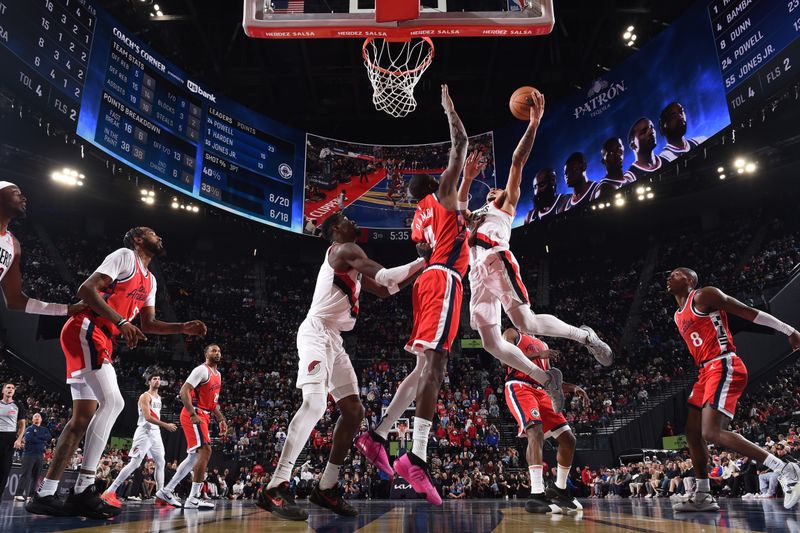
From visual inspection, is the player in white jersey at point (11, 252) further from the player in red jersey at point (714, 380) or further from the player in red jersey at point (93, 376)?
the player in red jersey at point (714, 380)

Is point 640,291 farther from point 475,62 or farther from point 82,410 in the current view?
point 82,410

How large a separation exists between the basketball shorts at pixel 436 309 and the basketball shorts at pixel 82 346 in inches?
96.1

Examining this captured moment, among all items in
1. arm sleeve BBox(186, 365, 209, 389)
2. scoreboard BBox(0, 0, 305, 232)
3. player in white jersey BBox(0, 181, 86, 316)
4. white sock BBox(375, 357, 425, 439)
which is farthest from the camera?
scoreboard BBox(0, 0, 305, 232)

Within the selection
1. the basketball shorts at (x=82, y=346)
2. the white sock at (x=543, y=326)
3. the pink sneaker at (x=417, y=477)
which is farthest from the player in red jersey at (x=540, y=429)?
the basketball shorts at (x=82, y=346)

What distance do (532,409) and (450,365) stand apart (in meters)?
17.5

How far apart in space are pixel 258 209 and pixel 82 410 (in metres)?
15.1

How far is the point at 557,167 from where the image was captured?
1920 cm

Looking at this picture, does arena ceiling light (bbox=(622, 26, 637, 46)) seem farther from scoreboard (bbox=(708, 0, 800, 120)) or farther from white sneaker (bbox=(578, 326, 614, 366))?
white sneaker (bbox=(578, 326, 614, 366))

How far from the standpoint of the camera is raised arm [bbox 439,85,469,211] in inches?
193

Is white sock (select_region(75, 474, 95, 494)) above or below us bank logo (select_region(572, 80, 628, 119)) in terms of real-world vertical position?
below

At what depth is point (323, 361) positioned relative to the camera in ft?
14.7

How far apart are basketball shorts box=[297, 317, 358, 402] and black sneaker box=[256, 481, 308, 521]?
0.73m

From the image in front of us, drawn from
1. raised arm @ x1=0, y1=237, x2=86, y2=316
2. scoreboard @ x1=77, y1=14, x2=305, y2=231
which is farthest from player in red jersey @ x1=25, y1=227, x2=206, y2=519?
scoreboard @ x1=77, y1=14, x2=305, y2=231

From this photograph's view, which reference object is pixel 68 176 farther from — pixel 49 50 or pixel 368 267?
pixel 368 267
